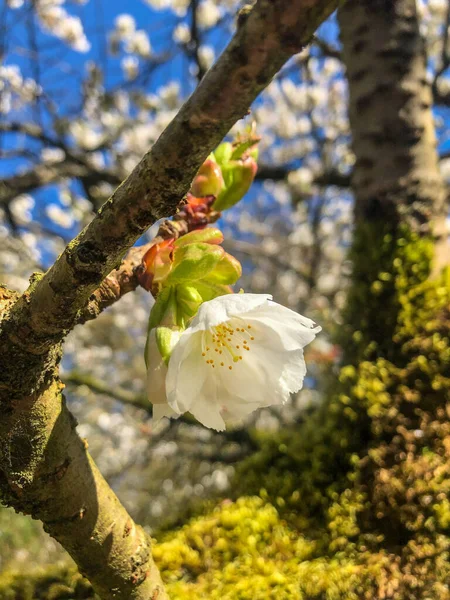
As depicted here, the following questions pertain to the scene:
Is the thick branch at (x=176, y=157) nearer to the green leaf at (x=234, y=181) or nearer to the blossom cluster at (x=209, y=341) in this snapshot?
the blossom cluster at (x=209, y=341)

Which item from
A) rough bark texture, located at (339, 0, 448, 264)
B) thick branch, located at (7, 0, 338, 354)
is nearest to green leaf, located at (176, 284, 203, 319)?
thick branch, located at (7, 0, 338, 354)

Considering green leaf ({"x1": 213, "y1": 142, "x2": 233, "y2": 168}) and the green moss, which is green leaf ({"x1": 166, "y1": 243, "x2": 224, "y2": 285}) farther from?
the green moss

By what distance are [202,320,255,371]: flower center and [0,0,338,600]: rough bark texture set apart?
0.17 meters

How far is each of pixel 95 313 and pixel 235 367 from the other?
0.72ft

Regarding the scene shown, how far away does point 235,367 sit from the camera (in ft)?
2.44

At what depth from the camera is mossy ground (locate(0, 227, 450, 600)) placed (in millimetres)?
875

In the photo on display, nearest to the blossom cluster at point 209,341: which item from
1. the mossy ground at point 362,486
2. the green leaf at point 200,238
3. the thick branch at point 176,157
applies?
the green leaf at point 200,238

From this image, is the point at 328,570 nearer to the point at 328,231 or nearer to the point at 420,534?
the point at 420,534

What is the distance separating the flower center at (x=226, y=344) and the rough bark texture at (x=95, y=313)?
0.17 m

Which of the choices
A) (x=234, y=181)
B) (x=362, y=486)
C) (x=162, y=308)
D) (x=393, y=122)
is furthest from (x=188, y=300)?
(x=393, y=122)

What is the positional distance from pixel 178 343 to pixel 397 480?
624mm

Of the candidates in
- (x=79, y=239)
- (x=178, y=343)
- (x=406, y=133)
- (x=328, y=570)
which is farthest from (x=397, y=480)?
(x=406, y=133)

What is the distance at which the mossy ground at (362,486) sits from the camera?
88 cm

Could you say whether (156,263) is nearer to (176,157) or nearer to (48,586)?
(176,157)
